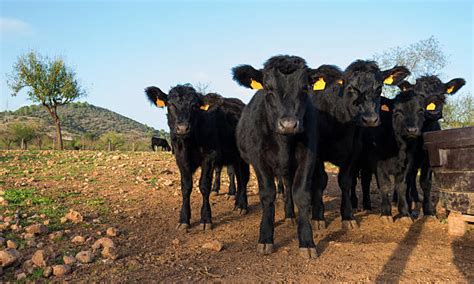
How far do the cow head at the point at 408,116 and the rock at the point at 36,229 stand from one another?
580 cm

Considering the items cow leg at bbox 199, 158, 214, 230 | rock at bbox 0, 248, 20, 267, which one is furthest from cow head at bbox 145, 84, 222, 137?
rock at bbox 0, 248, 20, 267

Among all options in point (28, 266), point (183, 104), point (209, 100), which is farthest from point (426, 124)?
point (28, 266)

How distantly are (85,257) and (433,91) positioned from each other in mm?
6859

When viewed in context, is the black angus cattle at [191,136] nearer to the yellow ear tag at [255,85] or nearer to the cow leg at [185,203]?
the cow leg at [185,203]

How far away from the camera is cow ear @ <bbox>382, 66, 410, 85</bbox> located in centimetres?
689

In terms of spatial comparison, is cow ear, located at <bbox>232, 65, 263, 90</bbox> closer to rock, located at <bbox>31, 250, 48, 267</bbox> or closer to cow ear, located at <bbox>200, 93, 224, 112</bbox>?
cow ear, located at <bbox>200, 93, 224, 112</bbox>

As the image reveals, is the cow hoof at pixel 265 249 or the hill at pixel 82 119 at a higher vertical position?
the hill at pixel 82 119

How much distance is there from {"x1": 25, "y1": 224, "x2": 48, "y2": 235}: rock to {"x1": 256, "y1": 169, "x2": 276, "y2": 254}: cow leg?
2.75 meters

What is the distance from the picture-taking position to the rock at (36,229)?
498 centimetres

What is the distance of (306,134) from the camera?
505 cm

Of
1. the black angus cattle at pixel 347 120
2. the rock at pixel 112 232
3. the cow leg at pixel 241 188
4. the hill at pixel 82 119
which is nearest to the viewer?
the rock at pixel 112 232

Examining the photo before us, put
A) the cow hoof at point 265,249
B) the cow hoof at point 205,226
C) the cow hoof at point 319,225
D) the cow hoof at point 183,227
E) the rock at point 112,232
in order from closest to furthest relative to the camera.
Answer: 1. the cow hoof at point 265,249
2. the rock at point 112,232
3. the cow hoof at point 183,227
4. the cow hoof at point 205,226
5. the cow hoof at point 319,225

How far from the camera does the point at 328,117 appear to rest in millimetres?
6941

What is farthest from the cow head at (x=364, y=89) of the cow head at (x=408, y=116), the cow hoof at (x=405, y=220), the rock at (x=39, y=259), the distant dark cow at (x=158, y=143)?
the distant dark cow at (x=158, y=143)
